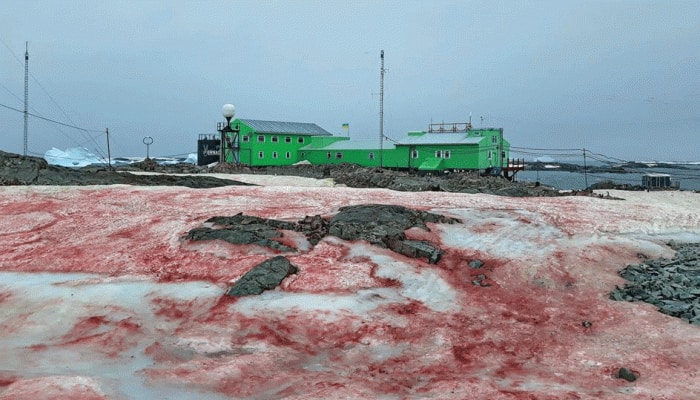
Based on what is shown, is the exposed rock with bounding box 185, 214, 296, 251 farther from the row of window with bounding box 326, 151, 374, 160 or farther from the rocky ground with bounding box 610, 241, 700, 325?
the row of window with bounding box 326, 151, 374, 160

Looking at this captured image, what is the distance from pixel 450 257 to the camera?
18.0 metres

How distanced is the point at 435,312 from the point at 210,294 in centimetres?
623

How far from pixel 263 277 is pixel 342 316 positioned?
124 inches

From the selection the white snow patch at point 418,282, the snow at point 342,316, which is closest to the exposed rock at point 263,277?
the snow at point 342,316

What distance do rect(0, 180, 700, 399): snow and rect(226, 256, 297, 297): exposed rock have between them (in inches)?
11.3

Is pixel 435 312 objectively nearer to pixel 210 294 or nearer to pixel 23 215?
pixel 210 294

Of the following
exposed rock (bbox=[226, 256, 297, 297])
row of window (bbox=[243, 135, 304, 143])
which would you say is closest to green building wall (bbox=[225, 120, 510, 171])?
row of window (bbox=[243, 135, 304, 143])

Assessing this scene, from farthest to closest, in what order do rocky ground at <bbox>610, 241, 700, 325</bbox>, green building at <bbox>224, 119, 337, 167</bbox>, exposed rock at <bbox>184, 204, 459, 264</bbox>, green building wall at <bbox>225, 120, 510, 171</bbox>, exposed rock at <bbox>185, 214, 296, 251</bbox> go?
green building at <bbox>224, 119, 337, 167</bbox>
green building wall at <bbox>225, 120, 510, 171</bbox>
exposed rock at <bbox>185, 214, 296, 251</bbox>
exposed rock at <bbox>184, 204, 459, 264</bbox>
rocky ground at <bbox>610, 241, 700, 325</bbox>

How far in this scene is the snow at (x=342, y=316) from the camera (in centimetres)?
1023

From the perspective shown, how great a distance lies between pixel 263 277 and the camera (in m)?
15.7

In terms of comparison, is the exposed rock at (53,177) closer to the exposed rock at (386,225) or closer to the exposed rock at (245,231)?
the exposed rock at (245,231)

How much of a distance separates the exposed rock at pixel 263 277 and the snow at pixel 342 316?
0.94ft

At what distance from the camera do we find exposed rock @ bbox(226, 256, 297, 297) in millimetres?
15148

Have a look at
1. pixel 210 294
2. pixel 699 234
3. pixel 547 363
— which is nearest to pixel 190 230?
pixel 210 294
